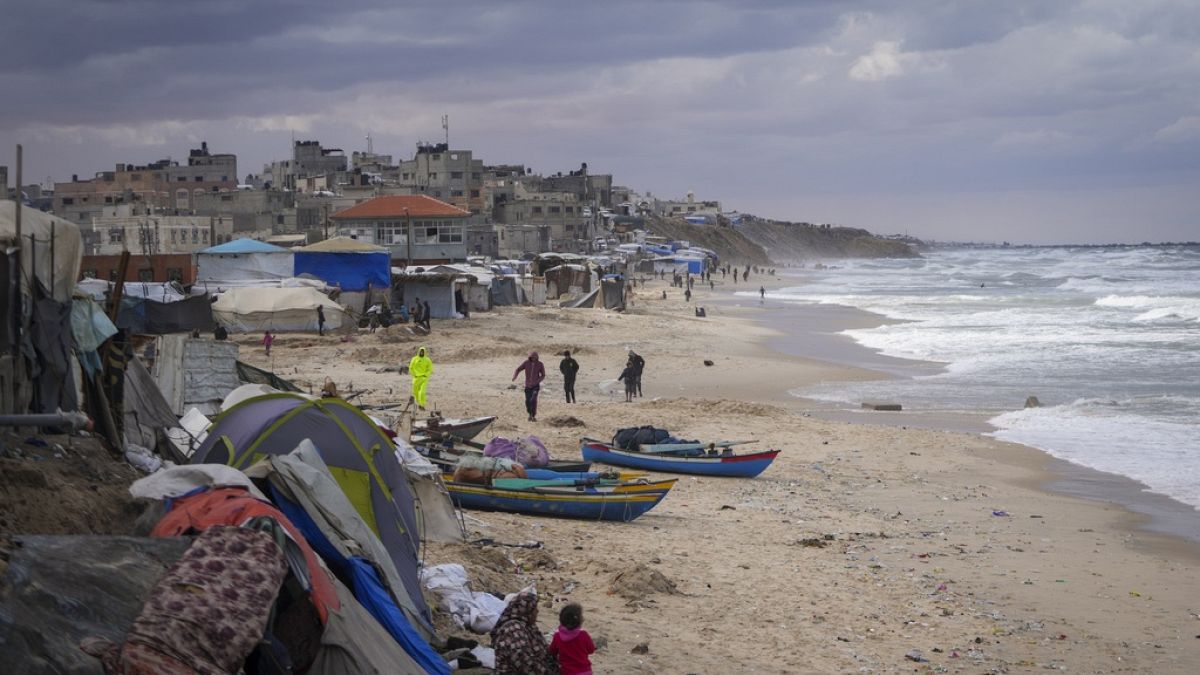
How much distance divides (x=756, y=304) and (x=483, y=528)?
5928cm

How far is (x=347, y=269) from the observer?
43.5 metres

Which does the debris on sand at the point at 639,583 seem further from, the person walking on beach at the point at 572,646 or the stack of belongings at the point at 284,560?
the person walking on beach at the point at 572,646

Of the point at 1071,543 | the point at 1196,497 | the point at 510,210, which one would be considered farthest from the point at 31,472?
the point at 510,210

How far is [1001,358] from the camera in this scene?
126 feet

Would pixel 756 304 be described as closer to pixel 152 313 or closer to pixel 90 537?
pixel 152 313

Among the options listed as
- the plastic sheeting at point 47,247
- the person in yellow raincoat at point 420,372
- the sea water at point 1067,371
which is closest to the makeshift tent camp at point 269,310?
the sea water at point 1067,371

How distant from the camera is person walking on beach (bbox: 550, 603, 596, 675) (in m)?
7.98

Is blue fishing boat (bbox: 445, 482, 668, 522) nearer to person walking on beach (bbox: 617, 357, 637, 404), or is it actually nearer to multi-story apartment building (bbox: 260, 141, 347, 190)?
person walking on beach (bbox: 617, 357, 637, 404)

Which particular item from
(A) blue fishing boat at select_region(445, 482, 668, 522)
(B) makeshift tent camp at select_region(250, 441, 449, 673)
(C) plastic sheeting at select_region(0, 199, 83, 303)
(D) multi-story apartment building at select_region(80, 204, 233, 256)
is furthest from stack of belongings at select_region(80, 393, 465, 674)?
(D) multi-story apartment building at select_region(80, 204, 233, 256)

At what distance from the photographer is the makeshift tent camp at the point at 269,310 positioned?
123 ft

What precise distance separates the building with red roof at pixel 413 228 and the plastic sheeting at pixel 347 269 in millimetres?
12488

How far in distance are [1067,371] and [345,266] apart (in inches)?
914

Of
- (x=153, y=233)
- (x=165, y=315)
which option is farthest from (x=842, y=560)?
(x=153, y=233)

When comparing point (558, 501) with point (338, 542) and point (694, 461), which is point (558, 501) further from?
point (338, 542)
